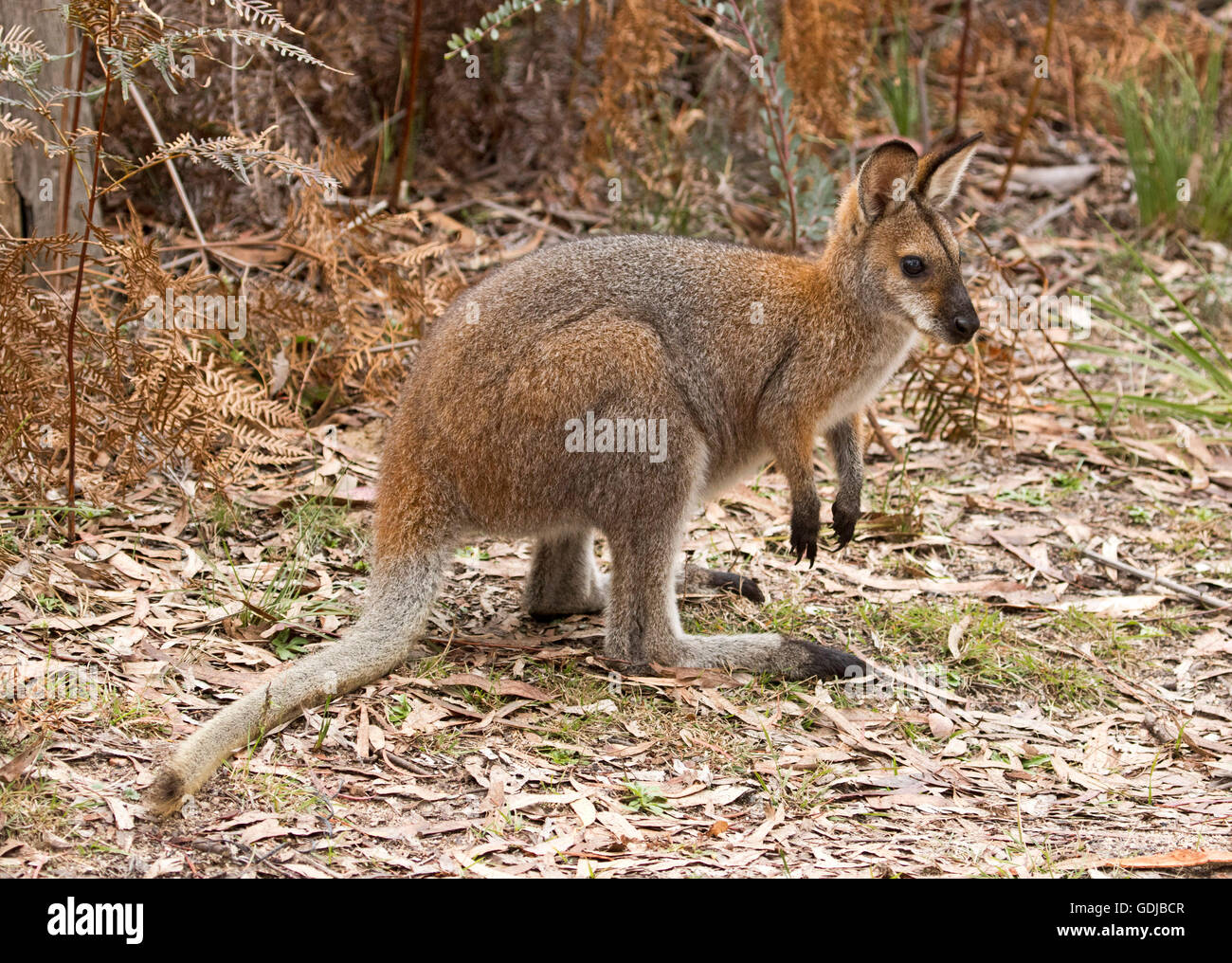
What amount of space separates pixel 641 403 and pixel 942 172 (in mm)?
1691

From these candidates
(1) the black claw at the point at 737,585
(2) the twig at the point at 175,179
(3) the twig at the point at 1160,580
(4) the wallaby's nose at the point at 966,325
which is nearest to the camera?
(4) the wallaby's nose at the point at 966,325

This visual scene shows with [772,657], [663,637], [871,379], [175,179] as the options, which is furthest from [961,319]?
[175,179]

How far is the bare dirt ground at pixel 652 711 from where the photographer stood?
3775 millimetres

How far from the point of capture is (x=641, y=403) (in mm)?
4582

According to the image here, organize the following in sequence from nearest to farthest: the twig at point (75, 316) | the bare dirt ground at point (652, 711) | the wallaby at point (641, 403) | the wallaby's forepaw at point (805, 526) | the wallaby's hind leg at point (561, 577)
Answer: the bare dirt ground at point (652, 711), the twig at point (75, 316), the wallaby at point (641, 403), the wallaby's forepaw at point (805, 526), the wallaby's hind leg at point (561, 577)

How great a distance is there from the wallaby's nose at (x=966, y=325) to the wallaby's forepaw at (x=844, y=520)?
2.87 feet

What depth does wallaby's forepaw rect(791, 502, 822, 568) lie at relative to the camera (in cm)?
518

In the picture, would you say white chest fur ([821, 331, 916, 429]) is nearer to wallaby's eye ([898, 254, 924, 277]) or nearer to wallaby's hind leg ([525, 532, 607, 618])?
wallaby's eye ([898, 254, 924, 277])

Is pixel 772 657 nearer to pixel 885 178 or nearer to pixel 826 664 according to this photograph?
pixel 826 664

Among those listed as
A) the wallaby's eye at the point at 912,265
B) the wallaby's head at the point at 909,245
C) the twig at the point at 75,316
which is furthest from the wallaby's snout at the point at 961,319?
the twig at the point at 75,316

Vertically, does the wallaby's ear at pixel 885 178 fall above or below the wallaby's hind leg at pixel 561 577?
above

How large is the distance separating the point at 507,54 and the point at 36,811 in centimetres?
615

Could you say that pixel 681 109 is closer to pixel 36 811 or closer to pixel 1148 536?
pixel 1148 536

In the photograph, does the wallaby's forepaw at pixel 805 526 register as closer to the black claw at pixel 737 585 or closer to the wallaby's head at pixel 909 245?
the black claw at pixel 737 585
